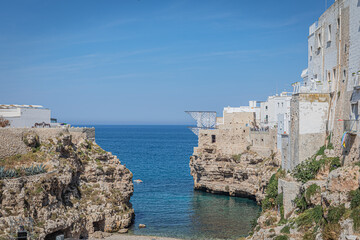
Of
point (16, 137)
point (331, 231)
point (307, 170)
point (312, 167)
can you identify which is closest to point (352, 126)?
point (312, 167)

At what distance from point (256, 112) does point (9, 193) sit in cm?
4154

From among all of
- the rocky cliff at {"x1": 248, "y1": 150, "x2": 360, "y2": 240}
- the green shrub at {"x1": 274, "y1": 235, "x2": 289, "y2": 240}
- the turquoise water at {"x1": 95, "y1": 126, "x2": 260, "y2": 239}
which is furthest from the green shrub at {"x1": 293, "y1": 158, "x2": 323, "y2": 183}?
the turquoise water at {"x1": 95, "y1": 126, "x2": 260, "y2": 239}

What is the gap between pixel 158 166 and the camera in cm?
8106

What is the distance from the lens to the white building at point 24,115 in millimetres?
40000

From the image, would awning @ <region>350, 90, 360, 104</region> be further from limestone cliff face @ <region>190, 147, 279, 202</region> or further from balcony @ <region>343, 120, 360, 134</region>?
limestone cliff face @ <region>190, 147, 279, 202</region>

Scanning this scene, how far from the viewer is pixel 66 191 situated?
33375 mm

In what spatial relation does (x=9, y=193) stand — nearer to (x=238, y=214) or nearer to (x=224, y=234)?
(x=224, y=234)

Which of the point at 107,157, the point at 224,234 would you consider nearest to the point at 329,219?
the point at 224,234

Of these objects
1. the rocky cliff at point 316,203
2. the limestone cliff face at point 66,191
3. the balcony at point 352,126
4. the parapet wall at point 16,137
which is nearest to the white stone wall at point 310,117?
the rocky cliff at point 316,203

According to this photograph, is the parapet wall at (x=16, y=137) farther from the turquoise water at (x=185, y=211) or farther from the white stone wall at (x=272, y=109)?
the white stone wall at (x=272, y=109)

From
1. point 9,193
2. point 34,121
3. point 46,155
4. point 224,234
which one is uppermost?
point 34,121

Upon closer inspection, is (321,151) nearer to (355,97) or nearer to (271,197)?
(355,97)

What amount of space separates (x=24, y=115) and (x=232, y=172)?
24218 mm

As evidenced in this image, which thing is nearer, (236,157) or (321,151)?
(321,151)
